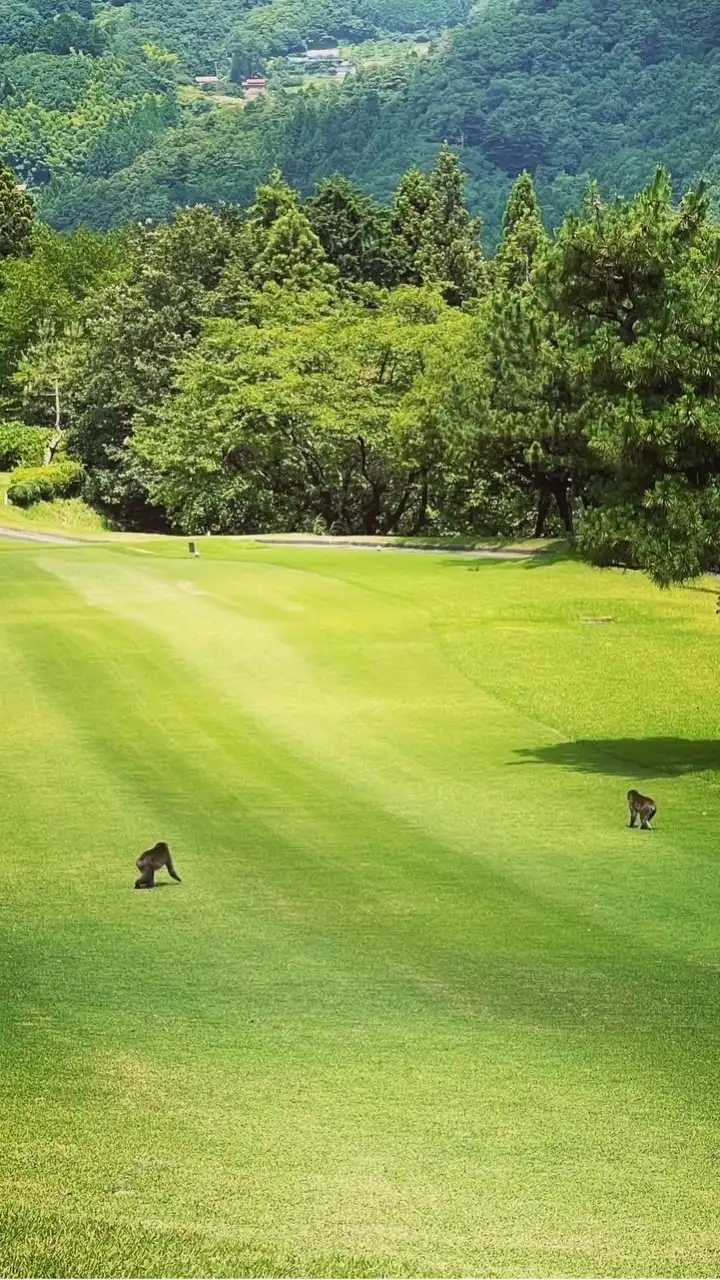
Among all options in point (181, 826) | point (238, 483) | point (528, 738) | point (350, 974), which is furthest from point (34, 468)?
point (350, 974)

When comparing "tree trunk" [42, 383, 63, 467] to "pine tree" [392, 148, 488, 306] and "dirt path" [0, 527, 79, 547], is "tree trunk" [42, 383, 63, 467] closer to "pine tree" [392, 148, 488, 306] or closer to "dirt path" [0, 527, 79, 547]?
"dirt path" [0, 527, 79, 547]

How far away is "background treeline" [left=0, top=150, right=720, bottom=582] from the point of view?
60.1ft

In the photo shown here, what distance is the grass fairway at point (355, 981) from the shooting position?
5.87 m

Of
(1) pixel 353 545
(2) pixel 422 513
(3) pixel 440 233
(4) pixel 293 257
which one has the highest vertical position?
(3) pixel 440 233

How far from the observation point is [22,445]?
86.3 meters

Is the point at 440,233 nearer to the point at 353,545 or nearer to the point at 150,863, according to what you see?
the point at 353,545

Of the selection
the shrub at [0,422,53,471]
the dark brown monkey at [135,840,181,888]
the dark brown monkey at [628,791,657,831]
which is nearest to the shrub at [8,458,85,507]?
the shrub at [0,422,53,471]

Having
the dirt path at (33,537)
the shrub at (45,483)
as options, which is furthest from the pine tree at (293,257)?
the dirt path at (33,537)

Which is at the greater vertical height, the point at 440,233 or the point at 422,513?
the point at 440,233

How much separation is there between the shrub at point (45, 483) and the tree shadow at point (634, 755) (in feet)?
190

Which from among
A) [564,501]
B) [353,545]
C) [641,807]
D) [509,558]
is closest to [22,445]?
[353,545]

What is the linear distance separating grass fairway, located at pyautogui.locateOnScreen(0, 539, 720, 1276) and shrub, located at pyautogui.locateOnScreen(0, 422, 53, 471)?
6306cm

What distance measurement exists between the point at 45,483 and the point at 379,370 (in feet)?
56.1

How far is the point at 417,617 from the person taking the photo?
3338 centimetres
